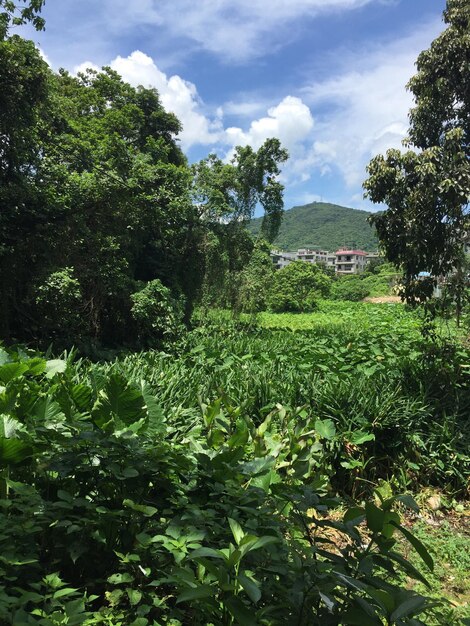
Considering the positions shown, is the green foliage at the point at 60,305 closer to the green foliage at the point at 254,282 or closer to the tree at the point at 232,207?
the tree at the point at 232,207

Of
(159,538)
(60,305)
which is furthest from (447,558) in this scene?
(60,305)

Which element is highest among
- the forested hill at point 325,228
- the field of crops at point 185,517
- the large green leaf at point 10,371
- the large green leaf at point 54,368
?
the forested hill at point 325,228

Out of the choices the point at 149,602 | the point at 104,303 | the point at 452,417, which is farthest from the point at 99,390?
the point at 104,303

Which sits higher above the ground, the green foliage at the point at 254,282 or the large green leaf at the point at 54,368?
the green foliage at the point at 254,282

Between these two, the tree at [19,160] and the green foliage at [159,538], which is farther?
the tree at [19,160]

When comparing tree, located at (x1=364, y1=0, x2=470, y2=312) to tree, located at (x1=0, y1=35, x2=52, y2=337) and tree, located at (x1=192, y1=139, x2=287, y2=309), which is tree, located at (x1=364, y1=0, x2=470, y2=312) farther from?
tree, located at (x1=192, y1=139, x2=287, y2=309)

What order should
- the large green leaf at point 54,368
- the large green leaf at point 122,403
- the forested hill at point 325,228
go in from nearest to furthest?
the large green leaf at point 122,403
the large green leaf at point 54,368
the forested hill at point 325,228

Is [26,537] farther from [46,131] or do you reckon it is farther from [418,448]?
[46,131]

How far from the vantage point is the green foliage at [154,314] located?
36.1ft

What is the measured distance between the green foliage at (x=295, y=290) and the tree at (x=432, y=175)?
91.9ft

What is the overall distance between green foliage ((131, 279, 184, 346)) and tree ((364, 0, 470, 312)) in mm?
6633

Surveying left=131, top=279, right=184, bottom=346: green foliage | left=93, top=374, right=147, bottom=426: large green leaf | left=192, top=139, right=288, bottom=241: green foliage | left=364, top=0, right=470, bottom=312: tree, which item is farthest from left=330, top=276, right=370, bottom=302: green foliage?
left=93, top=374, right=147, bottom=426: large green leaf

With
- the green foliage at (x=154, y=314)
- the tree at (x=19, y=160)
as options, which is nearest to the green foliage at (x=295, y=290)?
the green foliage at (x=154, y=314)

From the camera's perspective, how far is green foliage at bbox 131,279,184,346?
36.1 feet
